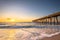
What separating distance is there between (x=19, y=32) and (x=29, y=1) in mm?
441

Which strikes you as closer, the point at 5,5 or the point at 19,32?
the point at 19,32

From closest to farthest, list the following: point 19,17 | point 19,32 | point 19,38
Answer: point 19,38, point 19,32, point 19,17

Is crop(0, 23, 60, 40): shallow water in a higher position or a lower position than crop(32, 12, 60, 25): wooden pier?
lower

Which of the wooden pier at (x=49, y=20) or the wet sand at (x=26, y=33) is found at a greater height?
the wooden pier at (x=49, y=20)

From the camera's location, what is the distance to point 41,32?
114cm

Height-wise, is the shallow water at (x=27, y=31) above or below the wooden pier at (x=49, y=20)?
below

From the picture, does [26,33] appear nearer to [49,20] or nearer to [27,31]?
[27,31]

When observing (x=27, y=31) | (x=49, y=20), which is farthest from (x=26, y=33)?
(x=49, y=20)

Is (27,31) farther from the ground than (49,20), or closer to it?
closer to it

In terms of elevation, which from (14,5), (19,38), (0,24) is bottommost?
(19,38)

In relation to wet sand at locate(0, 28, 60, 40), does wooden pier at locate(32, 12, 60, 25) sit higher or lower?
higher

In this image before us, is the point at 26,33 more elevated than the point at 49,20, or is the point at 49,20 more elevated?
the point at 49,20

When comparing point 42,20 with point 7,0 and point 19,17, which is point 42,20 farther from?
point 7,0

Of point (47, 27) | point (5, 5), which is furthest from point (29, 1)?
point (47, 27)
